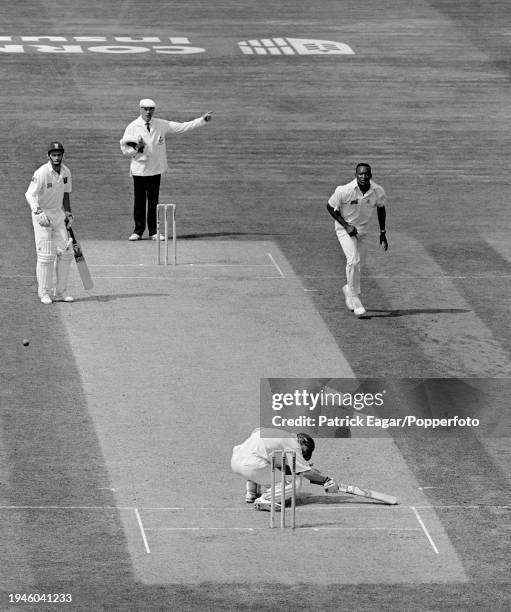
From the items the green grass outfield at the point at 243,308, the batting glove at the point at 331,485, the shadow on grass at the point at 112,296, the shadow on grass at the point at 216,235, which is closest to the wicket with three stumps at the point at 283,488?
the green grass outfield at the point at 243,308

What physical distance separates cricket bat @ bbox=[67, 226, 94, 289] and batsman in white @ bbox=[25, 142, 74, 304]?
12 centimetres

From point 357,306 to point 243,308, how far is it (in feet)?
4.97

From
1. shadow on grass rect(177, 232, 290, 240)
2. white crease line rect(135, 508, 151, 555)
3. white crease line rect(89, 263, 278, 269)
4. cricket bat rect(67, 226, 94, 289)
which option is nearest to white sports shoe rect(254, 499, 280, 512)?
white crease line rect(135, 508, 151, 555)

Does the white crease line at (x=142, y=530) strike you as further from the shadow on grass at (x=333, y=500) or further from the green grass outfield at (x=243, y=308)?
the shadow on grass at (x=333, y=500)

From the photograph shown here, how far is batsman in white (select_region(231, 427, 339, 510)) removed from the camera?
15.8 meters

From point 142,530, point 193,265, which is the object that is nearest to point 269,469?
point 142,530

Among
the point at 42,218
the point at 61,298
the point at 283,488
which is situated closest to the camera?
the point at 283,488

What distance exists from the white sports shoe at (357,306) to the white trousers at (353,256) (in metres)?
0.07

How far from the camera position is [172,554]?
1469 centimetres

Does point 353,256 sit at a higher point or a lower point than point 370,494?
lower

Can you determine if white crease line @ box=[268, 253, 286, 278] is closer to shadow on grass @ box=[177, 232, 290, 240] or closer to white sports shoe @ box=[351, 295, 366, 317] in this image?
shadow on grass @ box=[177, 232, 290, 240]

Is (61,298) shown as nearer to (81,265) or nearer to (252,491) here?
(81,265)

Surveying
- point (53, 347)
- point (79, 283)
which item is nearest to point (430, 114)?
point (79, 283)

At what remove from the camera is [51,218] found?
2223cm
